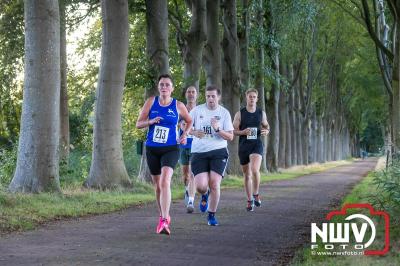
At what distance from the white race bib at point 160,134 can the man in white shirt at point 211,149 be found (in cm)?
104

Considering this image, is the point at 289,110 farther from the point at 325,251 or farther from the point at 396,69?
the point at 325,251

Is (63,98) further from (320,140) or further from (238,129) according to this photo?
(320,140)

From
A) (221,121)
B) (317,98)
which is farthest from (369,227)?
(317,98)

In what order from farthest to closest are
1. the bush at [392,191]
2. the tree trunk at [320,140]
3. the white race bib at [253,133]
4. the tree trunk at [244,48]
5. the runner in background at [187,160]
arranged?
1. the tree trunk at [320,140]
2. the tree trunk at [244,48]
3. the white race bib at [253,133]
4. the runner in background at [187,160]
5. the bush at [392,191]

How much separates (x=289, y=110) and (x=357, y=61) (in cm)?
559

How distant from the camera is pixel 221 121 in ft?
34.3

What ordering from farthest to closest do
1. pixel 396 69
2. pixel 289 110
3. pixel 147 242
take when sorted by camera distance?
1. pixel 289 110
2. pixel 396 69
3. pixel 147 242

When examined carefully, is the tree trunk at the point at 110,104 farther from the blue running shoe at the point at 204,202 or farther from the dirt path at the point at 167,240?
the blue running shoe at the point at 204,202

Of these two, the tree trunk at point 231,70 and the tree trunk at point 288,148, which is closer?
the tree trunk at point 231,70

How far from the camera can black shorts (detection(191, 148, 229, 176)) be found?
10.4 meters

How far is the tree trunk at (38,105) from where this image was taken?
13.4 meters

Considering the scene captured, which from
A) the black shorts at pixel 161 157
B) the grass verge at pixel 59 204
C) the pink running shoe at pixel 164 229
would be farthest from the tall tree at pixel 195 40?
the pink running shoe at pixel 164 229

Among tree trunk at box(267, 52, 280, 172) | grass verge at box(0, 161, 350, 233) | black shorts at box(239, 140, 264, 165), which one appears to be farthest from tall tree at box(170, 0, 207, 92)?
tree trunk at box(267, 52, 280, 172)

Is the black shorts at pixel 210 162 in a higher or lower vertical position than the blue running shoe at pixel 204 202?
higher
